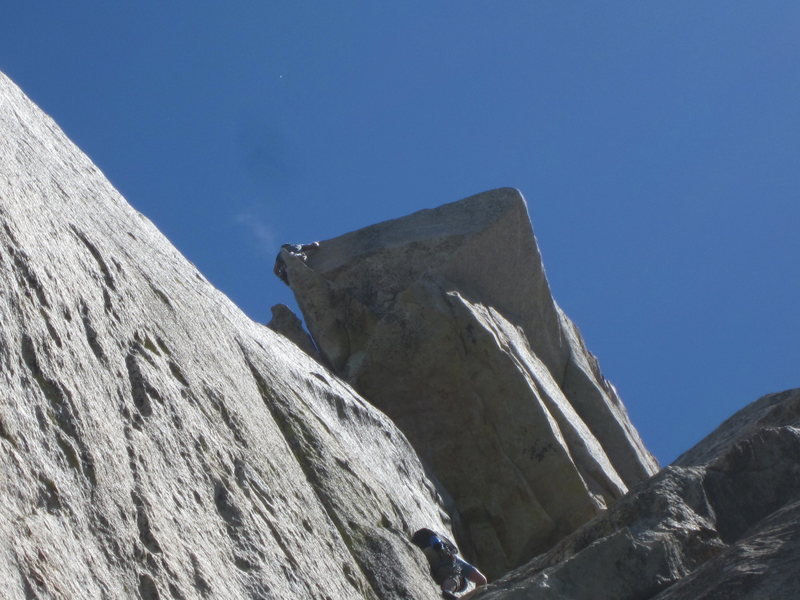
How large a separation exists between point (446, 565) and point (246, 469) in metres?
3.38

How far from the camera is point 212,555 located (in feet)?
30.1

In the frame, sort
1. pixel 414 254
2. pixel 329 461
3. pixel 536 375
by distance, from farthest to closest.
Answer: pixel 414 254, pixel 536 375, pixel 329 461

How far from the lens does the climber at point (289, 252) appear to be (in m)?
25.1

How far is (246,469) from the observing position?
10.8 meters

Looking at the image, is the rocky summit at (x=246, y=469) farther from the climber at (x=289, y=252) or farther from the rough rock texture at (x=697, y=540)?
the climber at (x=289, y=252)

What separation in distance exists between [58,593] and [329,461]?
6.08 meters

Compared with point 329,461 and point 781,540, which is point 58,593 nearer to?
point 781,540

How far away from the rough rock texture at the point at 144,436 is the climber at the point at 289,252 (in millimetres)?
10088

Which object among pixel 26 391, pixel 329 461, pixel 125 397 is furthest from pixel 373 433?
pixel 26 391

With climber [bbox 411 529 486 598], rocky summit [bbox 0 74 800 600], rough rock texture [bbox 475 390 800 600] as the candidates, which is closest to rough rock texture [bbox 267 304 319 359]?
rocky summit [bbox 0 74 800 600]

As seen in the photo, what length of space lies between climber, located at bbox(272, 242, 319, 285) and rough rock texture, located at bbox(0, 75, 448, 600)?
10088 mm

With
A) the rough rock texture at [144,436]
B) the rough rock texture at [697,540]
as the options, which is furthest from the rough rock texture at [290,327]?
the rough rock texture at [697,540]

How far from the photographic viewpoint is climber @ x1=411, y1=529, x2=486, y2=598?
1301 cm

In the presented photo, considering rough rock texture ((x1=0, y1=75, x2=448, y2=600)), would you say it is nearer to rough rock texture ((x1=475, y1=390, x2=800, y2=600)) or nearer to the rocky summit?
the rocky summit
